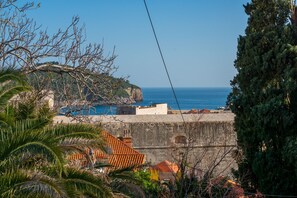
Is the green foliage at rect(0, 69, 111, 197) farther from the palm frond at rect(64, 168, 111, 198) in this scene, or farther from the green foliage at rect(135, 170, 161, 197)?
the green foliage at rect(135, 170, 161, 197)

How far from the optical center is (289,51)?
11398 millimetres

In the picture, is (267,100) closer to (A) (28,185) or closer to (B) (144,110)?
(A) (28,185)

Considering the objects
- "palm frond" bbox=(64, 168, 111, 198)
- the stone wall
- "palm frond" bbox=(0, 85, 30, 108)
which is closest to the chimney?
the stone wall

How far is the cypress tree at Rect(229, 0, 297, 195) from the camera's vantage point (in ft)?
35.9

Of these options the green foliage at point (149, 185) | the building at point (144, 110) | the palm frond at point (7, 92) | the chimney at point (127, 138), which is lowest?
the green foliage at point (149, 185)

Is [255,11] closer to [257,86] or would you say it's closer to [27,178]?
[257,86]

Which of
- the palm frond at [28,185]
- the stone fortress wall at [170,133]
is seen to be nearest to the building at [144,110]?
the stone fortress wall at [170,133]

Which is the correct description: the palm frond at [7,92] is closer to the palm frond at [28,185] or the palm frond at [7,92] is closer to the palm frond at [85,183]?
the palm frond at [85,183]

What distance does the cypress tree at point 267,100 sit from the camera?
1095 centimetres

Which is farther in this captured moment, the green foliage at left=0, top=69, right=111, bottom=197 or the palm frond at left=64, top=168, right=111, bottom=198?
the palm frond at left=64, top=168, right=111, bottom=198

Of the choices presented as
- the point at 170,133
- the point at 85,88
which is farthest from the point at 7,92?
the point at 170,133

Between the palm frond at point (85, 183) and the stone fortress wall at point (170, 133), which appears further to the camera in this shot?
the stone fortress wall at point (170, 133)

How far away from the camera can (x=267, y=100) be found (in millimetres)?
11359

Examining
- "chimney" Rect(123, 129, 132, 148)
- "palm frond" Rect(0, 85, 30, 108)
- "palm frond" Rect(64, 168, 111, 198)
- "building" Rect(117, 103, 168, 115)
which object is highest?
"palm frond" Rect(0, 85, 30, 108)
